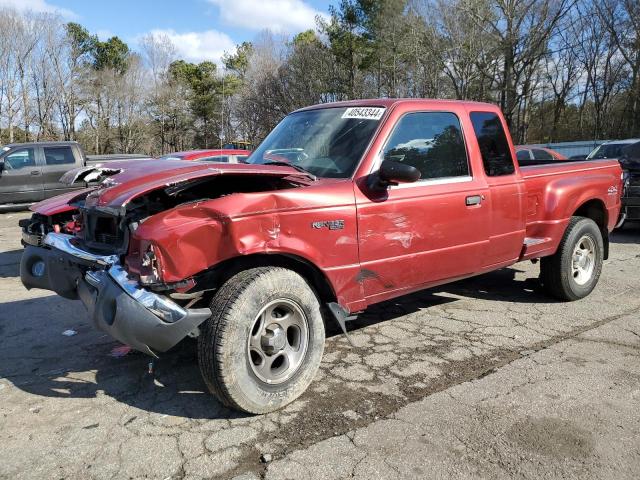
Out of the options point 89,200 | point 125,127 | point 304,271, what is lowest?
point 304,271

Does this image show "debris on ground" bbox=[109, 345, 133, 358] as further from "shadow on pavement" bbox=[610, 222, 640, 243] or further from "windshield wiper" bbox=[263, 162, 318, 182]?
"shadow on pavement" bbox=[610, 222, 640, 243]

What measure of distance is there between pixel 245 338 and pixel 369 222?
1.21 metres

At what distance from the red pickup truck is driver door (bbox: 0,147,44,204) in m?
10.1

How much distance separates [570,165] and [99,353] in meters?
4.87

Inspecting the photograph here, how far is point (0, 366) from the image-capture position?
401 cm

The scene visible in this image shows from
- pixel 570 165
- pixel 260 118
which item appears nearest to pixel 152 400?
pixel 570 165

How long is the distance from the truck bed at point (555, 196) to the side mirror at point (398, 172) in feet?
6.24

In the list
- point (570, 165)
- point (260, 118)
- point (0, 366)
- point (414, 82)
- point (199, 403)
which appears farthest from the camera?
point (260, 118)

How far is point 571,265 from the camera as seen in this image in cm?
544

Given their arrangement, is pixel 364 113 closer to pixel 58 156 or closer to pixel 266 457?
pixel 266 457

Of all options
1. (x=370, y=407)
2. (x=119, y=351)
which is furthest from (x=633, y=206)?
(x=119, y=351)

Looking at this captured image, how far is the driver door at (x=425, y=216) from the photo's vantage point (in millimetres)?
3709

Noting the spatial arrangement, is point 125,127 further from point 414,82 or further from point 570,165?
point 570,165

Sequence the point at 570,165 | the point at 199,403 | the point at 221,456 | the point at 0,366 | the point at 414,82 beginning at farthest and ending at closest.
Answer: the point at 414,82 → the point at 570,165 → the point at 0,366 → the point at 199,403 → the point at 221,456
